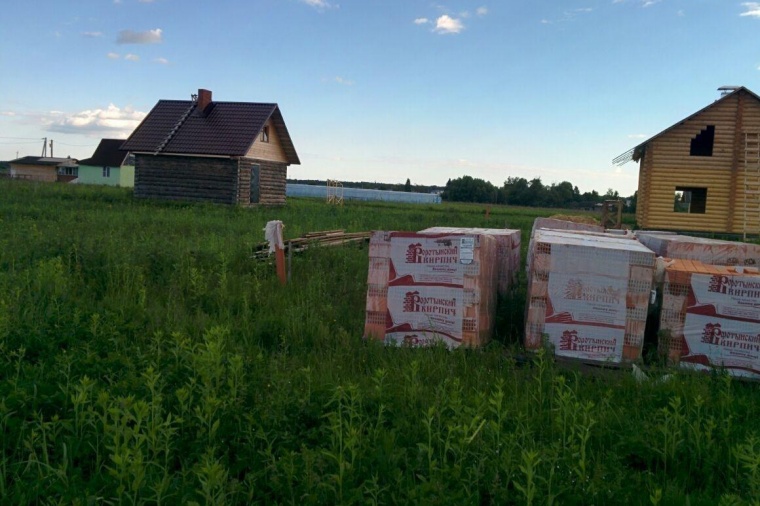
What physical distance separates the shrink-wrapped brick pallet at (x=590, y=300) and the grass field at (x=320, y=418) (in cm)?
34

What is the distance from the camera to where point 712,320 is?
5.73 meters

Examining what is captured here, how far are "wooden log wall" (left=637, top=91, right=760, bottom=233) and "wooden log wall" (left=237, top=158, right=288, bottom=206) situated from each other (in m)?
16.6

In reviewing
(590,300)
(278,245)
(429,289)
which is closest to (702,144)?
(278,245)

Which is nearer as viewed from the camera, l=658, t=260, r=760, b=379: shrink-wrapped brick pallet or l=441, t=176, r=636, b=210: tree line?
l=658, t=260, r=760, b=379: shrink-wrapped brick pallet

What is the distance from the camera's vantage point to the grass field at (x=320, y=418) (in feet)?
10.8

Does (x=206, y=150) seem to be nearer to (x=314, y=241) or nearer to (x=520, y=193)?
(x=314, y=241)

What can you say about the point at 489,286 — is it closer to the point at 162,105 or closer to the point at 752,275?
the point at 752,275

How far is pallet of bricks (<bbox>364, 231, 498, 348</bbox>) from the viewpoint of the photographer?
623cm

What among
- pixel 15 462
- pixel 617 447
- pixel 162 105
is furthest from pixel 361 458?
pixel 162 105

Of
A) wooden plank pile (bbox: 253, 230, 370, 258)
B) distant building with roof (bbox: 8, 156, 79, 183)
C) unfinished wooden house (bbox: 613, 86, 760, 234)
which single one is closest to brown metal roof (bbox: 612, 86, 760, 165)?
unfinished wooden house (bbox: 613, 86, 760, 234)

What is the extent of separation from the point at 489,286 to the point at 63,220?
13253 millimetres

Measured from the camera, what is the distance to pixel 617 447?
393 centimetres

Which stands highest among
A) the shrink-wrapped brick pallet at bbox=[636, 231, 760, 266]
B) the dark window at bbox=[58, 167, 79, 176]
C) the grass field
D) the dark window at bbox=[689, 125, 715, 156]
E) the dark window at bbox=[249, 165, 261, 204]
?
the dark window at bbox=[689, 125, 715, 156]

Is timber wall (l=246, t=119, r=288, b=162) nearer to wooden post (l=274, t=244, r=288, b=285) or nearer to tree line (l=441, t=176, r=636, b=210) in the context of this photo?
wooden post (l=274, t=244, r=288, b=285)
